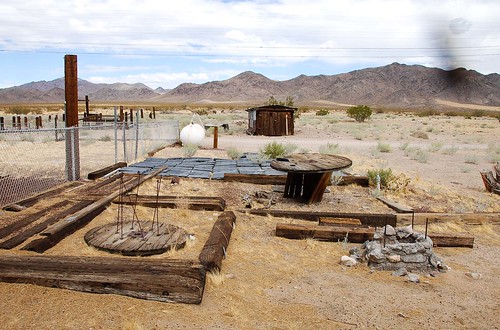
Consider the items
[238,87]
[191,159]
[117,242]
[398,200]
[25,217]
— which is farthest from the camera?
[238,87]

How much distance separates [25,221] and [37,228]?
0.47m

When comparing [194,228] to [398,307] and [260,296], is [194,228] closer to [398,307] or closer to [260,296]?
[260,296]

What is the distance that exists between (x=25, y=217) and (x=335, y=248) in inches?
178

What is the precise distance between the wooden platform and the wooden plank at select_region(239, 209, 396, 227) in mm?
1918

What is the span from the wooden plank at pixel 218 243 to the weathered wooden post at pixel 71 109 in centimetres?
468

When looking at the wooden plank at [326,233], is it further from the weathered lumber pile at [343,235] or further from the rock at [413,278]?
the rock at [413,278]

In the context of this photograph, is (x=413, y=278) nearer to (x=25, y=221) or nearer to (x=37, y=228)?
(x=37, y=228)

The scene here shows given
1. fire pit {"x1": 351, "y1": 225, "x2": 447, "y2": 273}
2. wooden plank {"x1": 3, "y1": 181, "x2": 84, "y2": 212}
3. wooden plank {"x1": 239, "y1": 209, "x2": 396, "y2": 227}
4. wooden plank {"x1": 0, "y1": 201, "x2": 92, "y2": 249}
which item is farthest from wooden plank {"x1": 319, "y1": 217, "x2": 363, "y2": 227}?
wooden plank {"x1": 3, "y1": 181, "x2": 84, "y2": 212}

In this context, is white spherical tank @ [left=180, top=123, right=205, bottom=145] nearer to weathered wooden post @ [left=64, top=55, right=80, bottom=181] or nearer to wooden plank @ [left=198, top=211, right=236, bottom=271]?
weathered wooden post @ [left=64, top=55, right=80, bottom=181]

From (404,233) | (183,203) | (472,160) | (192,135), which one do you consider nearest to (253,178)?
(183,203)

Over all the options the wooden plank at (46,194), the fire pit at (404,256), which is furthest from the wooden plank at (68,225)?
the fire pit at (404,256)

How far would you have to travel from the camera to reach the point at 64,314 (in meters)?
4.16

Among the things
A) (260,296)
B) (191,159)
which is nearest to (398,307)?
(260,296)

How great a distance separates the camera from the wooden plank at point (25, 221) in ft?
20.5
